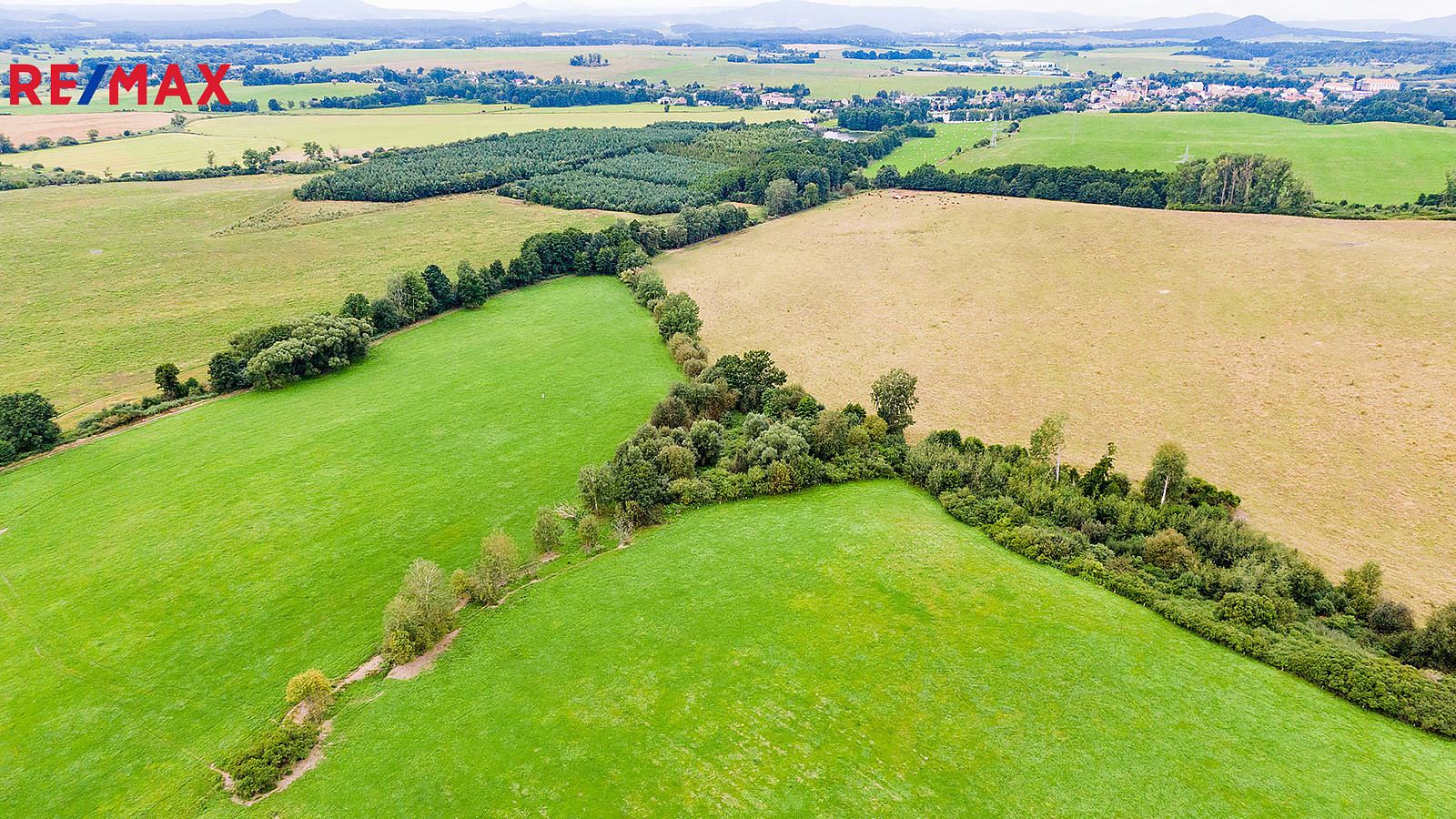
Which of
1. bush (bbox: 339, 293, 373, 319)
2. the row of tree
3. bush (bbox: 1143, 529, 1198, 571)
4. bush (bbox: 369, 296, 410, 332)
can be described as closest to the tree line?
the row of tree

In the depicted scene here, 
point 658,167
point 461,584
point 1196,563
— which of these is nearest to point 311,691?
point 461,584

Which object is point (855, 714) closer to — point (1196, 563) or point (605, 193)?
point (1196, 563)

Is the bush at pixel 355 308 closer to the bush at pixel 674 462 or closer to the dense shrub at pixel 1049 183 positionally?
the bush at pixel 674 462

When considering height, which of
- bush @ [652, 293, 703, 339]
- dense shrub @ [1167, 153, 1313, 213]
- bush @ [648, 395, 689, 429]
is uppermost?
dense shrub @ [1167, 153, 1313, 213]

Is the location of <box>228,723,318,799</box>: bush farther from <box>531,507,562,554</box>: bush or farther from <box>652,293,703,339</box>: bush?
<box>652,293,703,339</box>: bush

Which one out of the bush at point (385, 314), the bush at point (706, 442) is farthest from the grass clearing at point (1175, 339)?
the bush at point (385, 314)

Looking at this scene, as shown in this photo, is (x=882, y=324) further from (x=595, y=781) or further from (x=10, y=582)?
(x=10, y=582)

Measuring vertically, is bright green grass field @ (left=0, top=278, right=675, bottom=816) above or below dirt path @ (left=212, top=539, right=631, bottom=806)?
above
